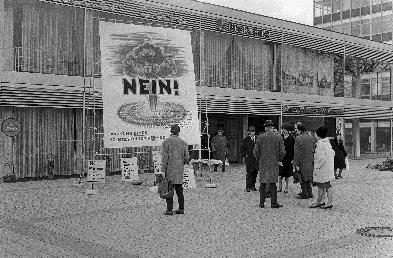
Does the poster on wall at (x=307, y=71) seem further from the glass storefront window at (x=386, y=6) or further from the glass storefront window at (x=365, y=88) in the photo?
the glass storefront window at (x=386, y=6)

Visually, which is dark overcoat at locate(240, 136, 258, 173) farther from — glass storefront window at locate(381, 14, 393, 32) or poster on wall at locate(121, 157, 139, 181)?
glass storefront window at locate(381, 14, 393, 32)

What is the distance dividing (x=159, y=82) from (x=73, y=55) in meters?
6.98

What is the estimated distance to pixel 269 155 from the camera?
11.0 metres

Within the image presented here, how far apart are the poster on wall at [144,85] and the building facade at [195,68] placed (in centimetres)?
125

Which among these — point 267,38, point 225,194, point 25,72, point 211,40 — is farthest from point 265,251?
point 267,38

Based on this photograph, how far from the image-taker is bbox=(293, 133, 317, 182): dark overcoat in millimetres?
12312

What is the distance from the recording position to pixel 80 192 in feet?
46.1

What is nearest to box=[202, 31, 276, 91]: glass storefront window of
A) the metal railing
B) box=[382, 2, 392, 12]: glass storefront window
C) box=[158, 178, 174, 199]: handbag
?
the metal railing

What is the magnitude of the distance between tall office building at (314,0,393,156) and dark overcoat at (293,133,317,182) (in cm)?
3165

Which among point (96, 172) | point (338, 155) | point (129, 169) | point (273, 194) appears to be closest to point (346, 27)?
point (338, 155)

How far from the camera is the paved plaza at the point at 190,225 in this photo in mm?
7067

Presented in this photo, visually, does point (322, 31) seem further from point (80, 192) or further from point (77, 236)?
point (77, 236)

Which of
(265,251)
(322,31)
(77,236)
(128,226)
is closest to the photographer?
(265,251)

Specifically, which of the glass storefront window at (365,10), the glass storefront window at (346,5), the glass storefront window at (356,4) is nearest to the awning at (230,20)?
the glass storefront window at (365,10)
